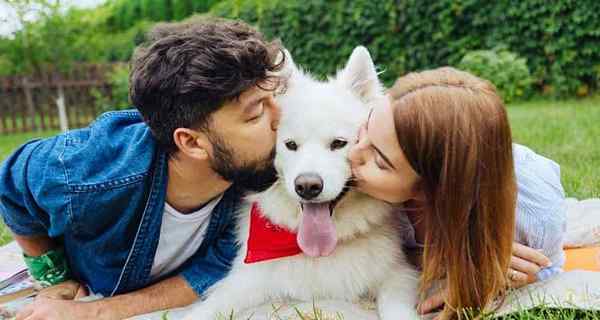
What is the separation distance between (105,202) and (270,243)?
2.39 feet

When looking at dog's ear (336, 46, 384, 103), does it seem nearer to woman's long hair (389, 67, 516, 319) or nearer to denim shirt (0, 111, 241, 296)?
woman's long hair (389, 67, 516, 319)

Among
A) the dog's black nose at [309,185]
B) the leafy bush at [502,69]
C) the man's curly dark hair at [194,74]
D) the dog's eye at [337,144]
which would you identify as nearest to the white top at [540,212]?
the dog's eye at [337,144]

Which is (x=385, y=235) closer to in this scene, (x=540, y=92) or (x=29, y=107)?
(x=540, y=92)

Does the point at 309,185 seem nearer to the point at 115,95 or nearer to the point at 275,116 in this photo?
the point at 275,116

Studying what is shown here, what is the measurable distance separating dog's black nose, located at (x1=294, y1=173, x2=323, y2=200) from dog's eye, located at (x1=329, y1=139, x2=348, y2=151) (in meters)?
0.23

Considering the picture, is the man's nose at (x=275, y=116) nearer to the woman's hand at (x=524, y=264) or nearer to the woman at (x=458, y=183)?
the woman at (x=458, y=183)

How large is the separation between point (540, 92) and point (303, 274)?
9.01m

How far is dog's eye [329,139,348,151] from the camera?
2525 millimetres

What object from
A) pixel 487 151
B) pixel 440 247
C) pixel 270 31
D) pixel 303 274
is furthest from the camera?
pixel 270 31

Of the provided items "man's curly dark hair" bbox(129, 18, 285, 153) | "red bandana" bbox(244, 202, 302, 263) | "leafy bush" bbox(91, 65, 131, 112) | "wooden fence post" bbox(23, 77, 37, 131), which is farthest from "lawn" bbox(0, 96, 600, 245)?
"leafy bush" bbox(91, 65, 131, 112)

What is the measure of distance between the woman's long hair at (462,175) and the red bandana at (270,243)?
0.59 metres

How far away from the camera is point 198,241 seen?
9.71 ft

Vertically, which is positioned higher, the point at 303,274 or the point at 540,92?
the point at 303,274

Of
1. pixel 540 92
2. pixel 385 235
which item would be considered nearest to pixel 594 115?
pixel 540 92
